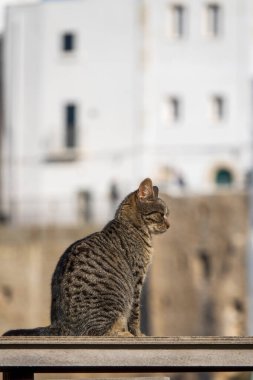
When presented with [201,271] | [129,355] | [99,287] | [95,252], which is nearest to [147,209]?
[95,252]

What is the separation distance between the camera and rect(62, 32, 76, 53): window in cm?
6738

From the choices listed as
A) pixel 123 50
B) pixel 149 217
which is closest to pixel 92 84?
pixel 123 50

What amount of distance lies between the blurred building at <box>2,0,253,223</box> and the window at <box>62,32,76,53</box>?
0.03 metres

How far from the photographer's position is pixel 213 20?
66.2m

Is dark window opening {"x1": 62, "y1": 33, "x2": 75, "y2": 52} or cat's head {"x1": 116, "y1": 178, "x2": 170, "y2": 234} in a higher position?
dark window opening {"x1": 62, "y1": 33, "x2": 75, "y2": 52}

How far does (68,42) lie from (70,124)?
9.48 ft

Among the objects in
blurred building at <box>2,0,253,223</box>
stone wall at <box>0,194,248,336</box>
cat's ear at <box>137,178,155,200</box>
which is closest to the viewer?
cat's ear at <box>137,178,155,200</box>

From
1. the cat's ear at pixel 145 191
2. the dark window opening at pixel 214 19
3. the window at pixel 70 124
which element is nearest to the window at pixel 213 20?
the dark window opening at pixel 214 19

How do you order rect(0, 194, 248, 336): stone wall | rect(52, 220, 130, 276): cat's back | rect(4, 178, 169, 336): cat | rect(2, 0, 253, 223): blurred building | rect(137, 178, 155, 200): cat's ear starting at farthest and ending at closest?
rect(2, 0, 253, 223): blurred building, rect(0, 194, 248, 336): stone wall, rect(137, 178, 155, 200): cat's ear, rect(52, 220, 130, 276): cat's back, rect(4, 178, 169, 336): cat

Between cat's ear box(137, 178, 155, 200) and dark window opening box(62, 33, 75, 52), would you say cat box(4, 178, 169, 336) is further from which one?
dark window opening box(62, 33, 75, 52)

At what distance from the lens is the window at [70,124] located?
219ft

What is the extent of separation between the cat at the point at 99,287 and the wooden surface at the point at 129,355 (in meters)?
0.81

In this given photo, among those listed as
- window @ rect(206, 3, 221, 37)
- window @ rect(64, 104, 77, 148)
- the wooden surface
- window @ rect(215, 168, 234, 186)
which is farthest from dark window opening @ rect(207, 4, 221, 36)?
the wooden surface

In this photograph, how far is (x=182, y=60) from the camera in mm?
66625
